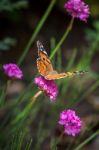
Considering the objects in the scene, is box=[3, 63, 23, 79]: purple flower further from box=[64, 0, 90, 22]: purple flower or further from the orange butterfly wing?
box=[64, 0, 90, 22]: purple flower

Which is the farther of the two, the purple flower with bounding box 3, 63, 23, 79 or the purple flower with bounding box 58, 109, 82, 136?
the purple flower with bounding box 3, 63, 23, 79

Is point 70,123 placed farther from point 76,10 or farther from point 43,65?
point 76,10

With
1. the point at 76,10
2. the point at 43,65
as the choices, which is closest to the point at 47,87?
the point at 43,65

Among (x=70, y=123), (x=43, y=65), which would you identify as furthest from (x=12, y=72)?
(x=70, y=123)

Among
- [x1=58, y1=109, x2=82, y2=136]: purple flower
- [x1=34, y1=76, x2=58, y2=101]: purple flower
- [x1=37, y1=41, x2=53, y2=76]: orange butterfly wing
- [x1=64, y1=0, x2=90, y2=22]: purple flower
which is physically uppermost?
[x1=64, y1=0, x2=90, y2=22]: purple flower

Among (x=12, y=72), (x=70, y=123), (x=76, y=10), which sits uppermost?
(x=76, y=10)

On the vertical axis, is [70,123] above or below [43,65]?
below

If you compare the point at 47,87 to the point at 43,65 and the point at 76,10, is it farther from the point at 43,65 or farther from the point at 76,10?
the point at 76,10

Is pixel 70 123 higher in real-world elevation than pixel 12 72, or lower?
lower

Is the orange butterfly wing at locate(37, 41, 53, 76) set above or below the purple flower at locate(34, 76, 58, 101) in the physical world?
above

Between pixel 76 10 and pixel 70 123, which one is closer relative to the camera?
pixel 70 123

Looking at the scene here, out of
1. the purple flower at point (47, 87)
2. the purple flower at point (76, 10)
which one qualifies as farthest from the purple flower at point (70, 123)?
the purple flower at point (76, 10)

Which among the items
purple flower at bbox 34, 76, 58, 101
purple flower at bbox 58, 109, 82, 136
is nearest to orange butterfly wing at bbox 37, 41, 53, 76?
purple flower at bbox 34, 76, 58, 101
